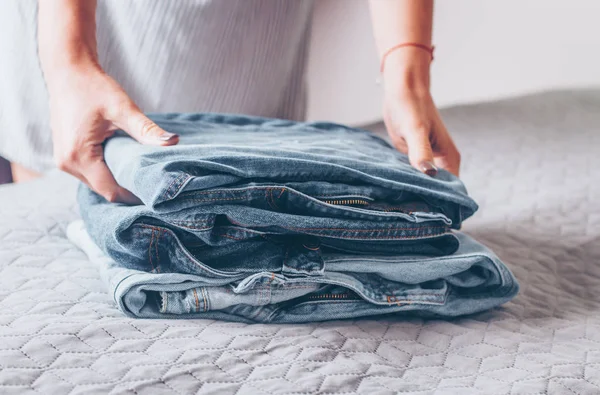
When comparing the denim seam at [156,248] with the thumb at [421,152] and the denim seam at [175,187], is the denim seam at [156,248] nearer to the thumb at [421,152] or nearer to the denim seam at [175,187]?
the denim seam at [175,187]

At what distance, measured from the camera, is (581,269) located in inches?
34.1

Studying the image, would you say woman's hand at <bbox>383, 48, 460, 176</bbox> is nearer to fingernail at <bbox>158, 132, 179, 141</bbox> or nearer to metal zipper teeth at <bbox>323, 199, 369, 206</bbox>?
metal zipper teeth at <bbox>323, 199, 369, 206</bbox>

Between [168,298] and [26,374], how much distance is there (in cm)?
14

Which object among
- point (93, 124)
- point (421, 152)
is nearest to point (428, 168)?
point (421, 152)

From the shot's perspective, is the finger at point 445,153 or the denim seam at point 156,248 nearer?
the denim seam at point 156,248

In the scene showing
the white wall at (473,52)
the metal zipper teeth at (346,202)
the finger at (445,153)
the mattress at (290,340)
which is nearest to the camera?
the mattress at (290,340)

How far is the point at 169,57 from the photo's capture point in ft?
3.42

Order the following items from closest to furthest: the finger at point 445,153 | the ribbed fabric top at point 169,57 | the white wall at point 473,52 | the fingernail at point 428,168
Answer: the fingernail at point 428,168 → the finger at point 445,153 → the ribbed fabric top at point 169,57 → the white wall at point 473,52

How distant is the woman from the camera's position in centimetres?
83

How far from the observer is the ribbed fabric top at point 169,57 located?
1.02 meters

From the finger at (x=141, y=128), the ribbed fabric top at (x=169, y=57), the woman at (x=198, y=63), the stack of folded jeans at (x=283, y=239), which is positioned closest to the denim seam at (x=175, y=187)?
the stack of folded jeans at (x=283, y=239)

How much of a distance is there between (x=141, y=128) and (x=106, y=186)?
8 cm

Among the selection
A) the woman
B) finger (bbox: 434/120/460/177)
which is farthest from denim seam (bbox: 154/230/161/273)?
finger (bbox: 434/120/460/177)

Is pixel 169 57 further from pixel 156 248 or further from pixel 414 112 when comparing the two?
pixel 156 248
